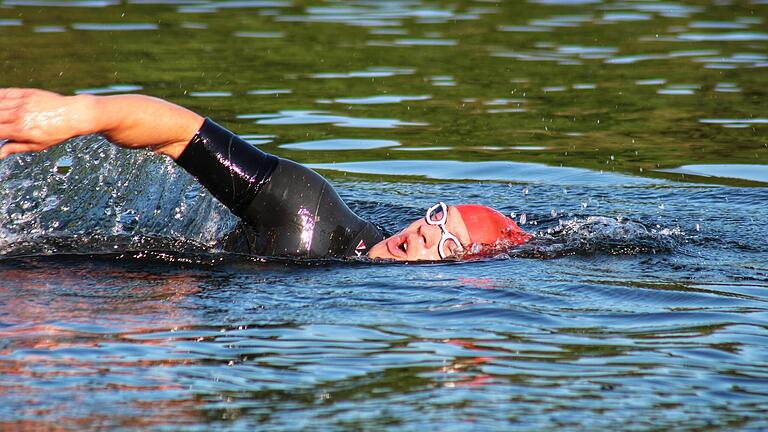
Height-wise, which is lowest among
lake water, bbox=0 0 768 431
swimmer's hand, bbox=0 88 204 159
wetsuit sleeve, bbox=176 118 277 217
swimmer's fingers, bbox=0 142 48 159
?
lake water, bbox=0 0 768 431

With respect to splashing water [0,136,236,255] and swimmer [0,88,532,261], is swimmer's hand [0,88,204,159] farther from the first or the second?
splashing water [0,136,236,255]

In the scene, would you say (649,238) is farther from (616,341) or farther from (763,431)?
(763,431)

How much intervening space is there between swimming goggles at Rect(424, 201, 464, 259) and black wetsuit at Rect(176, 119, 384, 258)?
0.38 meters

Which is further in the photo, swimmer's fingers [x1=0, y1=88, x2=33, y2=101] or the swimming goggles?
the swimming goggles

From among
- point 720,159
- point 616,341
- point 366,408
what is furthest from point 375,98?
point 366,408

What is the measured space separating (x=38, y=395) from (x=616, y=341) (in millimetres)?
2709

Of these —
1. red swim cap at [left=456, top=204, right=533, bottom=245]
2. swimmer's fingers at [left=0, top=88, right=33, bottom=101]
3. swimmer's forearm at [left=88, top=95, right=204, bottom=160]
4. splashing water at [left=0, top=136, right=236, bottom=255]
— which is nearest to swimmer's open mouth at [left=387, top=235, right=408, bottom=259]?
red swim cap at [left=456, top=204, right=533, bottom=245]

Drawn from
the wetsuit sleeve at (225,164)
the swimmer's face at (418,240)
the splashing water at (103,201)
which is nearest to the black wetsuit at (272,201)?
the wetsuit sleeve at (225,164)

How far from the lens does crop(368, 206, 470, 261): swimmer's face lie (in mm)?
7359

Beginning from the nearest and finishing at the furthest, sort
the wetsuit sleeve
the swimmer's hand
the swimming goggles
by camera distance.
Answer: the swimmer's hand
the wetsuit sleeve
the swimming goggles

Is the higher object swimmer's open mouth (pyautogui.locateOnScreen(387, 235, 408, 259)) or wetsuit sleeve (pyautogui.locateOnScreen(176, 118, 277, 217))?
wetsuit sleeve (pyautogui.locateOnScreen(176, 118, 277, 217))

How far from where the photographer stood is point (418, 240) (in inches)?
290

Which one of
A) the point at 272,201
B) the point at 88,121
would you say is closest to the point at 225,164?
the point at 272,201

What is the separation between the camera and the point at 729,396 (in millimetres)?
5062
